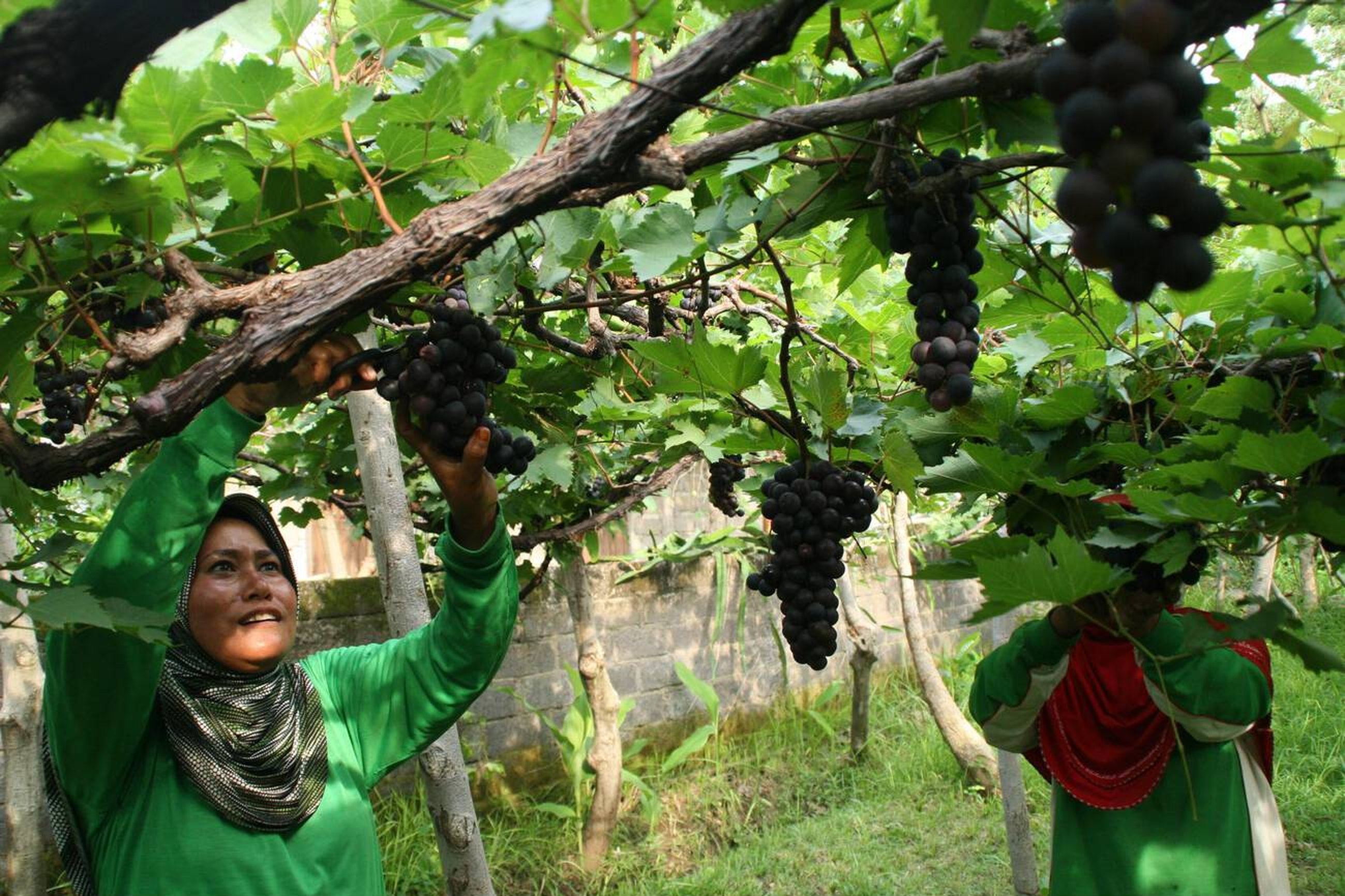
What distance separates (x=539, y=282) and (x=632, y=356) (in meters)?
0.92

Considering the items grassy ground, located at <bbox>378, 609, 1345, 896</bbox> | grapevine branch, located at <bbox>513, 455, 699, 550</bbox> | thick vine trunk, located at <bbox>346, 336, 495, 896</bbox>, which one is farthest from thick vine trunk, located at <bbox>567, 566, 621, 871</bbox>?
thick vine trunk, located at <bbox>346, 336, 495, 896</bbox>

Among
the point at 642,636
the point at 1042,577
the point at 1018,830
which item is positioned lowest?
the point at 1018,830

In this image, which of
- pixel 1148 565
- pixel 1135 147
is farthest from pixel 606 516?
pixel 1135 147

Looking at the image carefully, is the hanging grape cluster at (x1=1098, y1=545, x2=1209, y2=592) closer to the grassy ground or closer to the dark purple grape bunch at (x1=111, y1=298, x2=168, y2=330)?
the dark purple grape bunch at (x1=111, y1=298, x2=168, y2=330)

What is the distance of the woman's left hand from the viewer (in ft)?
5.32

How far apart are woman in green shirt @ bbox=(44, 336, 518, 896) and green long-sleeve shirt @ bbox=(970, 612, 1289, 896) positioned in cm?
141

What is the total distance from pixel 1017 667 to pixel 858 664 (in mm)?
3312

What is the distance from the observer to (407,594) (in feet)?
8.86

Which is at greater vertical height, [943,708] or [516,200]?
[516,200]

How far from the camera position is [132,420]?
1.34m

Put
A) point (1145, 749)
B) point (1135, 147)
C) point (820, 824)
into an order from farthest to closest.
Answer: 1. point (820, 824)
2. point (1145, 749)
3. point (1135, 147)

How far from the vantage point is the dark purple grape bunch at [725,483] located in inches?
118

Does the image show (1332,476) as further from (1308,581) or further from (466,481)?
(1308,581)

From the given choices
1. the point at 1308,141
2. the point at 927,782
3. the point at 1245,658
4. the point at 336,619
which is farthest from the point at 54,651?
the point at 927,782
